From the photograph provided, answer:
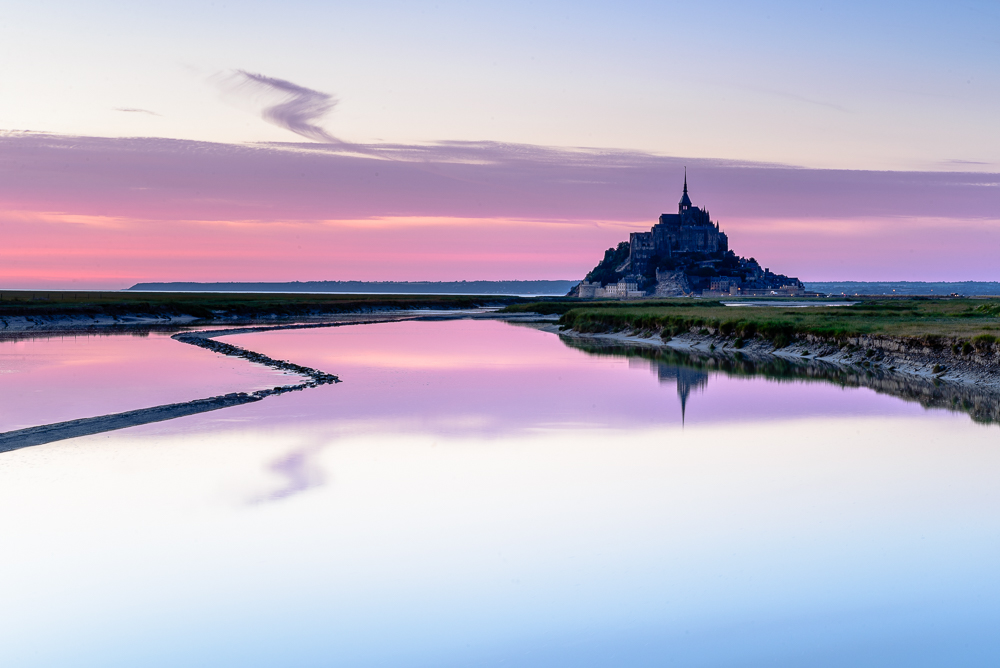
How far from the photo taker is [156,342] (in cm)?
4919

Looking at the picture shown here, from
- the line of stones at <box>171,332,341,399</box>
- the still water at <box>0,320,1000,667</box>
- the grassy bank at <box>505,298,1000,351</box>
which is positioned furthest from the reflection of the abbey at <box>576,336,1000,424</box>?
the line of stones at <box>171,332,341,399</box>

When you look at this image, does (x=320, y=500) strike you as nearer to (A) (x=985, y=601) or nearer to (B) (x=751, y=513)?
(B) (x=751, y=513)

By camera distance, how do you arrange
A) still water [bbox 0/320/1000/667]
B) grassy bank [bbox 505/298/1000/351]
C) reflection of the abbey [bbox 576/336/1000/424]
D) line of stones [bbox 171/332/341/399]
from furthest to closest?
grassy bank [bbox 505/298/1000/351] < line of stones [bbox 171/332/341/399] < reflection of the abbey [bbox 576/336/1000/424] < still water [bbox 0/320/1000/667]

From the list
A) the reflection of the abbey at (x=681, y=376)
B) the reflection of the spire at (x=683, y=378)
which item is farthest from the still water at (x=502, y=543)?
the reflection of the abbey at (x=681, y=376)

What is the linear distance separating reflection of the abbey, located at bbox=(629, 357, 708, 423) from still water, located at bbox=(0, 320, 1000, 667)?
6.47 metres

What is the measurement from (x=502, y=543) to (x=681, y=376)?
22.7 meters

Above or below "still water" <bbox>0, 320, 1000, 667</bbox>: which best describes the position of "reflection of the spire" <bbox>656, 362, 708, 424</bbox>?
above

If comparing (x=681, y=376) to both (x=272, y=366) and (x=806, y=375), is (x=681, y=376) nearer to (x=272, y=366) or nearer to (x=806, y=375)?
(x=806, y=375)

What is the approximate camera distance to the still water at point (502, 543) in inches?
337

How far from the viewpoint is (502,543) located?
1164cm

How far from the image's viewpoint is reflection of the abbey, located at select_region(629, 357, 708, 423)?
28469 millimetres

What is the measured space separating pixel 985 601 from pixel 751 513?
4028 millimetres

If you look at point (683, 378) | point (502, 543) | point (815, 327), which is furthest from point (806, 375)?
point (502, 543)

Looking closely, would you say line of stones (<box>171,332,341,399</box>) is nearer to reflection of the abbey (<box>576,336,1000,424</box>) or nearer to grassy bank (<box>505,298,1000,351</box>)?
reflection of the abbey (<box>576,336,1000,424</box>)
